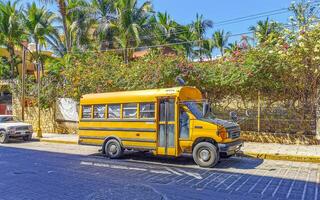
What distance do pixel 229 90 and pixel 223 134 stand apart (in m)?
6.24

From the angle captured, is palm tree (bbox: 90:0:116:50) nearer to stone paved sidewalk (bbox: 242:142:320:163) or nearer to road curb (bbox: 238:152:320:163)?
stone paved sidewalk (bbox: 242:142:320:163)

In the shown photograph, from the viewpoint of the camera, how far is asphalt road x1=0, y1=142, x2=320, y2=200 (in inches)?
290

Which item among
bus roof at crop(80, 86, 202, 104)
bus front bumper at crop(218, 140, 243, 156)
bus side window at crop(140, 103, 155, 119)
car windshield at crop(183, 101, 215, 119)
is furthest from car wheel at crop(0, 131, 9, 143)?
bus front bumper at crop(218, 140, 243, 156)

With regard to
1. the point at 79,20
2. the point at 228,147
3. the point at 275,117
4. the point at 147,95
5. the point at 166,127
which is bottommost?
the point at 228,147

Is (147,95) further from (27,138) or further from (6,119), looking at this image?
(6,119)

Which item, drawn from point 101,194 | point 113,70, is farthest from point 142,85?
point 101,194

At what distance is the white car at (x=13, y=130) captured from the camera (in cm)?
1888

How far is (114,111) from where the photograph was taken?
12.6 metres

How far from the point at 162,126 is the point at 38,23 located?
2645 centimetres

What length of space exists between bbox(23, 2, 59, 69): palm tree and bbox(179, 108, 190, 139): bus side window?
1001 inches

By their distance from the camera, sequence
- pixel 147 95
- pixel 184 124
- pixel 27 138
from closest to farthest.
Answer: pixel 184 124, pixel 147 95, pixel 27 138

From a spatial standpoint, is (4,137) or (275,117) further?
(4,137)

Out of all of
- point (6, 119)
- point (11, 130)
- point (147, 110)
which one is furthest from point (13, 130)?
point (147, 110)

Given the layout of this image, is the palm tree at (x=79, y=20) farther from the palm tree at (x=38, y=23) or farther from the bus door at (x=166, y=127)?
the bus door at (x=166, y=127)
